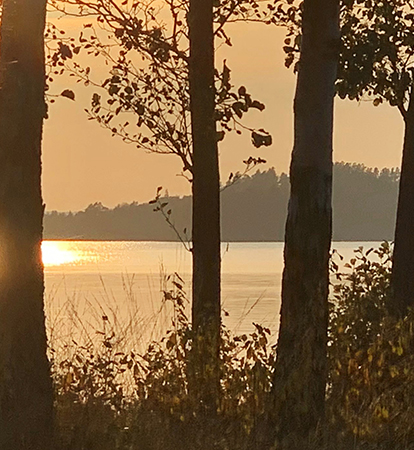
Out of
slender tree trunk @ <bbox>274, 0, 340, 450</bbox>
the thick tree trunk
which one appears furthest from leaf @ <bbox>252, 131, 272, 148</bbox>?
the thick tree trunk

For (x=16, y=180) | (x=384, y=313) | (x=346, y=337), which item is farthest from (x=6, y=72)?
(x=384, y=313)

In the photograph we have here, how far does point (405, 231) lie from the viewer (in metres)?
15.7

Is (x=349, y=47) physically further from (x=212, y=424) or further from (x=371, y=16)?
(x=212, y=424)

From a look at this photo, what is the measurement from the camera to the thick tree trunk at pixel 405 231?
50.3 feet

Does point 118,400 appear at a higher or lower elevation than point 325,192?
lower

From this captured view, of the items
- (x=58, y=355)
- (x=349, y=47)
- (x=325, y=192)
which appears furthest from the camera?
(x=349, y=47)

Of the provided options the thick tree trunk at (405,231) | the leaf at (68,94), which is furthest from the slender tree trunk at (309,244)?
the thick tree trunk at (405,231)

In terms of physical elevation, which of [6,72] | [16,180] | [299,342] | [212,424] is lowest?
[212,424]

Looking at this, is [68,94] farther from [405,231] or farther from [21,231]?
[405,231]

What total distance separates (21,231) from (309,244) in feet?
9.04

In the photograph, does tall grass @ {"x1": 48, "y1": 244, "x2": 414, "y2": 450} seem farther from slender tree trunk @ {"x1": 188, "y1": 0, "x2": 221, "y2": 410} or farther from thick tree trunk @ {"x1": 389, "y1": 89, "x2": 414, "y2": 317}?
thick tree trunk @ {"x1": 389, "y1": 89, "x2": 414, "y2": 317}

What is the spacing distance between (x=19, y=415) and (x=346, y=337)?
15.7 feet

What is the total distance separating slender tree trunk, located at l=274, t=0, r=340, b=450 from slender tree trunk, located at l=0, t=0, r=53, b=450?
7.98ft

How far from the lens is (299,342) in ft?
35.2
